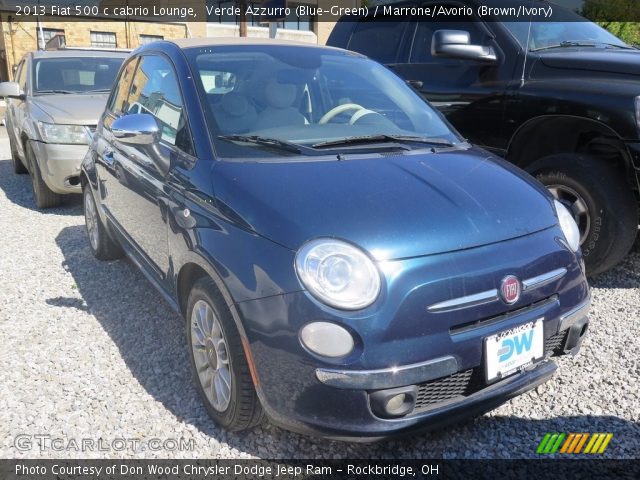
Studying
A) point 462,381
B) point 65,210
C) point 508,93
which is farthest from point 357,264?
point 65,210

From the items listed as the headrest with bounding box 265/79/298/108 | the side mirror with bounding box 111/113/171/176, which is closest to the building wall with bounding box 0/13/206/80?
the side mirror with bounding box 111/113/171/176

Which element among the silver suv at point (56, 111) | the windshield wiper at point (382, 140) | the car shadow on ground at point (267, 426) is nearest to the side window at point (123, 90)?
the silver suv at point (56, 111)

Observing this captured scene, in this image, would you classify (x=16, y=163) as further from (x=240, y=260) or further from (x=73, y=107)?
(x=240, y=260)

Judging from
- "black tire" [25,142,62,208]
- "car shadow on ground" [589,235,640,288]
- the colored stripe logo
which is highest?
the colored stripe logo

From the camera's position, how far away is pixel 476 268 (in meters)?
1.97

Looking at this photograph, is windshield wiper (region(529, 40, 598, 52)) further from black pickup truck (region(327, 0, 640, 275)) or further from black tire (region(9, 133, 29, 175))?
black tire (region(9, 133, 29, 175))

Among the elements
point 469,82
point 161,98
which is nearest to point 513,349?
point 161,98

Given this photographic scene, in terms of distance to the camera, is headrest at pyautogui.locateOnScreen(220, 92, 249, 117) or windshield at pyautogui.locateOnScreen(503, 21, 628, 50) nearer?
headrest at pyautogui.locateOnScreen(220, 92, 249, 117)

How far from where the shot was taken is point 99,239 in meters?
4.29

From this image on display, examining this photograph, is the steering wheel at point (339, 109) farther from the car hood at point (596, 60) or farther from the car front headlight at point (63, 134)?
the car front headlight at point (63, 134)

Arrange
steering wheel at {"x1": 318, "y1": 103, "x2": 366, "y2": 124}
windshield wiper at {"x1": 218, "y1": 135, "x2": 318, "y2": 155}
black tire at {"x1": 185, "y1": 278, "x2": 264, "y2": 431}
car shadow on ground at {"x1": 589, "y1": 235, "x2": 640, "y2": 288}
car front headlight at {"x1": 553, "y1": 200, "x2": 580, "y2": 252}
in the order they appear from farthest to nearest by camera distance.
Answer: car shadow on ground at {"x1": 589, "y1": 235, "x2": 640, "y2": 288}
steering wheel at {"x1": 318, "y1": 103, "x2": 366, "y2": 124}
windshield wiper at {"x1": 218, "y1": 135, "x2": 318, "y2": 155}
car front headlight at {"x1": 553, "y1": 200, "x2": 580, "y2": 252}
black tire at {"x1": 185, "y1": 278, "x2": 264, "y2": 431}

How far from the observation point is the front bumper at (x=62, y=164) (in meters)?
5.42

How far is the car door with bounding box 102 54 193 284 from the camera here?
107 inches

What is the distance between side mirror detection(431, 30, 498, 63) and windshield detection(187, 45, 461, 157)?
71 centimetres
